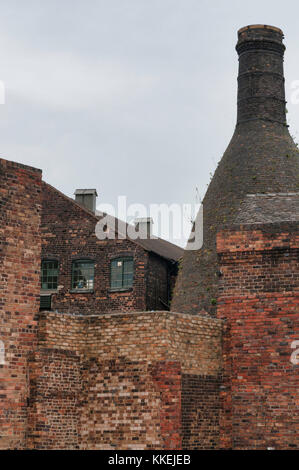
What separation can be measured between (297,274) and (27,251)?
6083mm

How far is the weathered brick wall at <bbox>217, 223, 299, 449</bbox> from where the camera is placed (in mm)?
18828

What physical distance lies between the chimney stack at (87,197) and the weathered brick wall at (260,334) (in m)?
18.5

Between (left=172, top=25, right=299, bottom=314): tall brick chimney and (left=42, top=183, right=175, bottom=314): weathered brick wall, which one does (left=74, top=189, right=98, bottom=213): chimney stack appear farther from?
(left=172, top=25, right=299, bottom=314): tall brick chimney

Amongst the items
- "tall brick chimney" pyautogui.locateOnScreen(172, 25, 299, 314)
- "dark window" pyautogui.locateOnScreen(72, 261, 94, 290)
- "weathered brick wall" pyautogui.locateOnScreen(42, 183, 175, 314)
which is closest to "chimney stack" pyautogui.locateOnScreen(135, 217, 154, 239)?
"weathered brick wall" pyautogui.locateOnScreen(42, 183, 175, 314)

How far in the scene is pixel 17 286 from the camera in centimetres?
1841

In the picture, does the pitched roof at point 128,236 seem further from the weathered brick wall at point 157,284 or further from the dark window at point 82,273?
the dark window at point 82,273

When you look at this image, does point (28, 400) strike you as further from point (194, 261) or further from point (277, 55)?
point (277, 55)

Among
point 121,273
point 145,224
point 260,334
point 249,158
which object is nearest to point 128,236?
point 121,273

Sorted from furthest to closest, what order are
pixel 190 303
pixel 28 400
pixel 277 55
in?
pixel 277 55, pixel 190 303, pixel 28 400

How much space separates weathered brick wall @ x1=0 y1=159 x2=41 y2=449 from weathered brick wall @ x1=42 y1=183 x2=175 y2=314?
15158mm

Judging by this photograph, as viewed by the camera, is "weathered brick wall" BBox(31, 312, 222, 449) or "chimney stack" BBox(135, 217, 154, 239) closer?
"weathered brick wall" BBox(31, 312, 222, 449)

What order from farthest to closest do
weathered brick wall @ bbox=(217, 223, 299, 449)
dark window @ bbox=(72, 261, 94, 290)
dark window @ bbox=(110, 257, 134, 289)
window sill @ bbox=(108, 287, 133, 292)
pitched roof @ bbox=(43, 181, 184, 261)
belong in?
pitched roof @ bbox=(43, 181, 184, 261) < dark window @ bbox=(72, 261, 94, 290) < dark window @ bbox=(110, 257, 134, 289) < window sill @ bbox=(108, 287, 133, 292) < weathered brick wall @ bbox=(217, 223, 299, 449)

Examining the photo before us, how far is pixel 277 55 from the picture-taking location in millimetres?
30250
